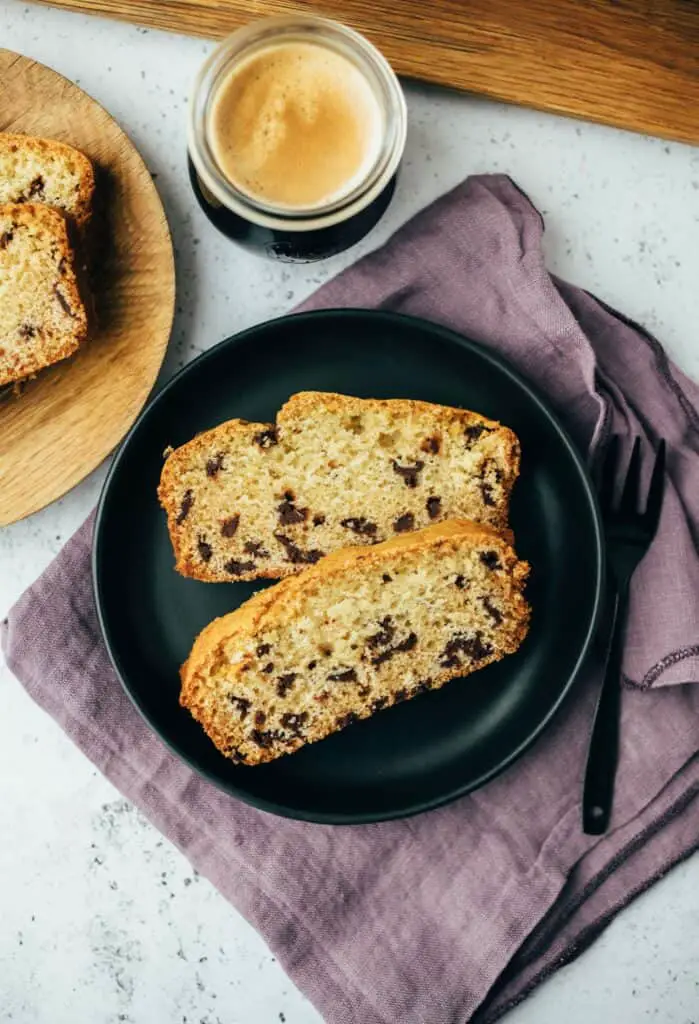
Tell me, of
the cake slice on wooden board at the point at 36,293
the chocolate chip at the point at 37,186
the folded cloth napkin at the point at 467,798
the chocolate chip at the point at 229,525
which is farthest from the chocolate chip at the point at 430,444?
the chocolate chip at the point at 37,186

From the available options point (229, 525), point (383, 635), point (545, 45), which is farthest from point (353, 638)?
point (545, 45)

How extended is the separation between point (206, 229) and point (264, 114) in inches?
10.7

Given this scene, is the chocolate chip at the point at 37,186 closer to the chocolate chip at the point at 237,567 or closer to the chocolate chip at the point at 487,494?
the chocolate chip at the point at 237,567

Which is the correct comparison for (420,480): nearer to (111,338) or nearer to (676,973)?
(111,338)

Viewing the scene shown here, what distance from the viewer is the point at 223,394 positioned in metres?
1.61

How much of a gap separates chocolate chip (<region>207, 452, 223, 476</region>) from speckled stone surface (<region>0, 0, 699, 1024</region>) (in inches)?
9.0

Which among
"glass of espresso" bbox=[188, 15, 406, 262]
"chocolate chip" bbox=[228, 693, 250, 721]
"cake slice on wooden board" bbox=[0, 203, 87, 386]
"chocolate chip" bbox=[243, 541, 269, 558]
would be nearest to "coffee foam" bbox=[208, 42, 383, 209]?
"glass of espresso" bbox=[188, 15, 406, 262]

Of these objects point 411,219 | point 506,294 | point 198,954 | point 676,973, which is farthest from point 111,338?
point 676,973

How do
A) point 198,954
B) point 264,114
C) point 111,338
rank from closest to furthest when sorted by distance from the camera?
point 264,114 → point 111,338 → point 198,954

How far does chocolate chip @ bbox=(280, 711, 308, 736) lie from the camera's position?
1528mm

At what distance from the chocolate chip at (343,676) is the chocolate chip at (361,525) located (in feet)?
0.71

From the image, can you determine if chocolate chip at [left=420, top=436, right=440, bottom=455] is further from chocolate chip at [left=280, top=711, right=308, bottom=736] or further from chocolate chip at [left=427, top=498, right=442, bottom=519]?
chocolate chip at [left=280, top=711, right=308, bottom=736]

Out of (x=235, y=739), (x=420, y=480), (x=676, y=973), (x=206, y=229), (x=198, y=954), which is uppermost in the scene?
(x=206, y=229)

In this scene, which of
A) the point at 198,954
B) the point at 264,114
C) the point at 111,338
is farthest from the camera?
the point at 198,954
